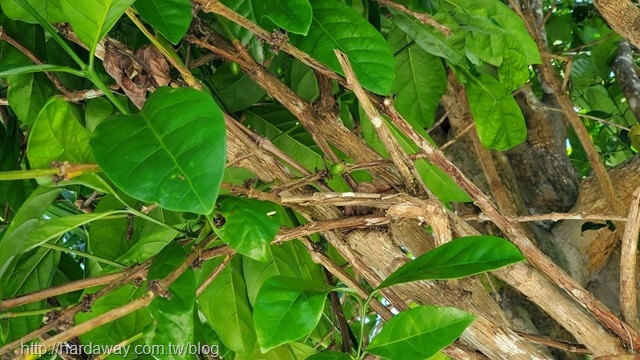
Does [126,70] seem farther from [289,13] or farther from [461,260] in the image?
[461,260]

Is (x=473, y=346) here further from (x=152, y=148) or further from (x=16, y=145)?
(x=16, y=145)

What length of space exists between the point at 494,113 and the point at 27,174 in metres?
0.57

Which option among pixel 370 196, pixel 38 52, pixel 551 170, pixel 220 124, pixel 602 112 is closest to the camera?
pixel 220 124

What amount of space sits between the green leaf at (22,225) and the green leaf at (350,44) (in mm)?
279

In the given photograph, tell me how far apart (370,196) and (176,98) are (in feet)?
0.68

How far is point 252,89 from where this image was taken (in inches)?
33.4

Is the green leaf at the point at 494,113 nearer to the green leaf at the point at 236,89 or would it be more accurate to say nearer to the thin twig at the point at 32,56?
the green leaf at the point at 236,89

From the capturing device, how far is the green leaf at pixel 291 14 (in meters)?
0.62

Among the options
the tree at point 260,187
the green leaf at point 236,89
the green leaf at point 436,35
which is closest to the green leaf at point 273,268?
the tree at point 260,187

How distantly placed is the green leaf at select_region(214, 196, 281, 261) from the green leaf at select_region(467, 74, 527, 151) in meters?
0.39

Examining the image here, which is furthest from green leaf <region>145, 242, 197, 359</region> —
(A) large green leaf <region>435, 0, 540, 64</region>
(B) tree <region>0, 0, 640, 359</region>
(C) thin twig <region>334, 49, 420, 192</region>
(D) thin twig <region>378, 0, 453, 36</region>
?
(A) large green leaf <region>435, 0, 540, 64</region>

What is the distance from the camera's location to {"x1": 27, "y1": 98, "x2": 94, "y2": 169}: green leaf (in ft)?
1.84

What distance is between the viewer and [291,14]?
2.08ft

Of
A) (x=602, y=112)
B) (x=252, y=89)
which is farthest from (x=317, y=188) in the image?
(x=602, y=112)
